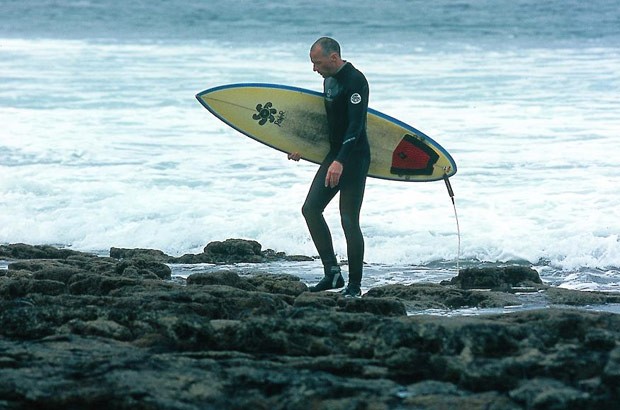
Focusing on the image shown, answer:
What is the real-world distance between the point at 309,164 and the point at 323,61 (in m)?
9.67

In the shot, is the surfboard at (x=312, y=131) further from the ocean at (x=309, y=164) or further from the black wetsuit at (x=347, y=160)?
the ocean at (x=309, y=164)

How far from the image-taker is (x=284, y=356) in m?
4.57

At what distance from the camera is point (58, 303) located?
17.7 feet

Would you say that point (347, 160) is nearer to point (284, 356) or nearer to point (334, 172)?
point (334, 172)

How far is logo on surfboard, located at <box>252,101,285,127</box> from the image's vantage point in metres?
8.38

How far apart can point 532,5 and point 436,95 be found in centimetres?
2570

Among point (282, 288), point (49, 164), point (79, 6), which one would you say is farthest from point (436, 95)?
point (79, 6)

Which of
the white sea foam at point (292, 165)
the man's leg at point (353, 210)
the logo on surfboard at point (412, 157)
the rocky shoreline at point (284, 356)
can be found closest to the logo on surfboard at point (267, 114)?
the logo on surfboard at point (412, 157)

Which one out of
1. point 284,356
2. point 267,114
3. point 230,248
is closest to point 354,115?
point 267,114

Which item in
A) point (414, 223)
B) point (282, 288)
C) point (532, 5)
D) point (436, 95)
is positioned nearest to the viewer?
point (282, 288)

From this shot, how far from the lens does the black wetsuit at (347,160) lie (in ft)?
22.5

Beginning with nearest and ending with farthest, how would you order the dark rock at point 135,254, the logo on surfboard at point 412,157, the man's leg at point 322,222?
the man's leg at point 322,222, the logo on surfboard at point 412,157, the dark rock at point 135,254

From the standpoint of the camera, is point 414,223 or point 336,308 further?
point 414,223

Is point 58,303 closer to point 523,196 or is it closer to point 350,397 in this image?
point 350,397
